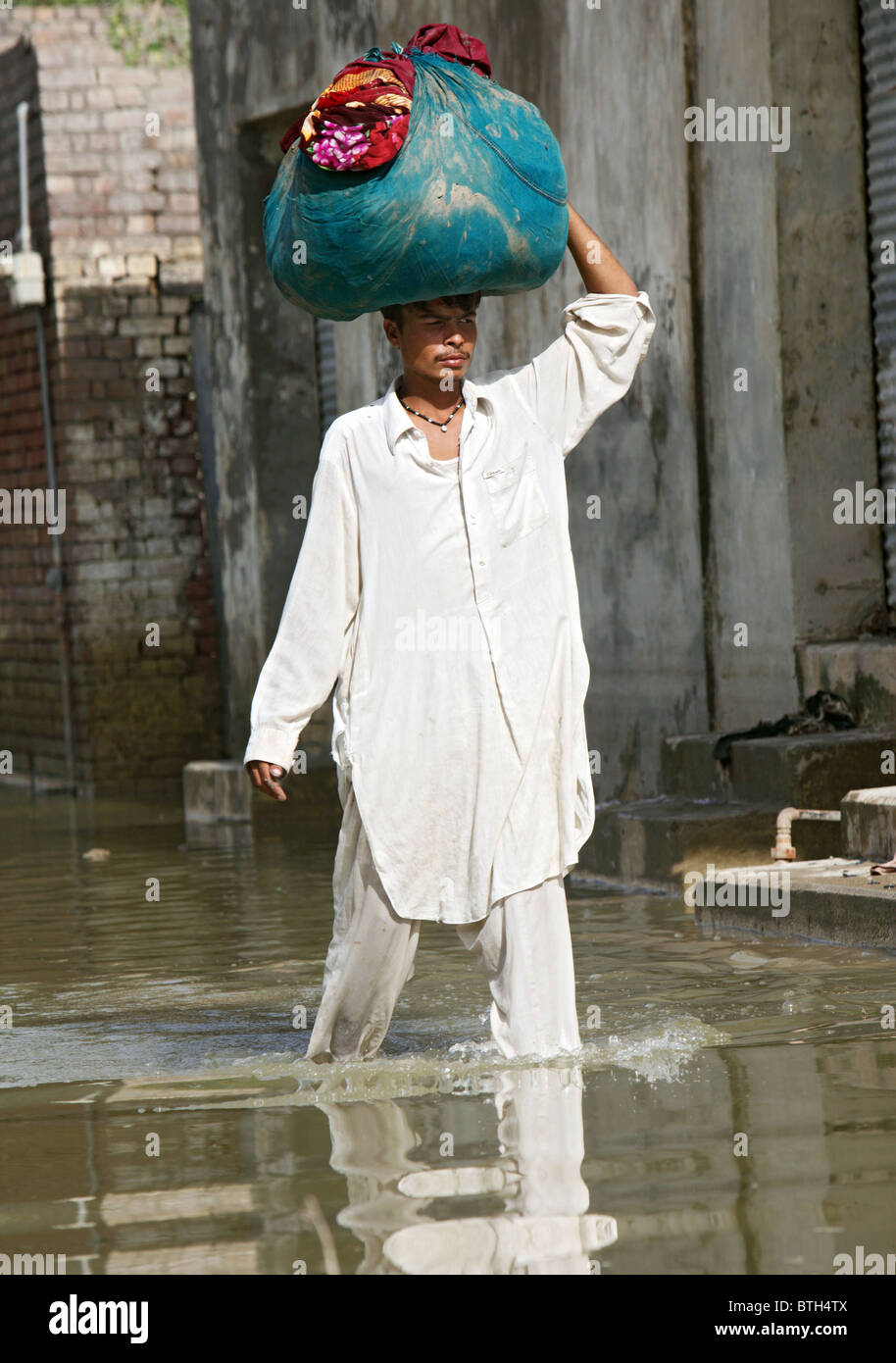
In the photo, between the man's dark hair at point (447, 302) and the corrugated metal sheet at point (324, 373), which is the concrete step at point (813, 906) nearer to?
the man's dark hair at point (447, 302)

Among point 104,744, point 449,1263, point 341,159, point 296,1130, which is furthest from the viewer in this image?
point 104,744

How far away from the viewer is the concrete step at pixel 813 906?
6.48 meters

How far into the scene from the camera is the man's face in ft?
15.9

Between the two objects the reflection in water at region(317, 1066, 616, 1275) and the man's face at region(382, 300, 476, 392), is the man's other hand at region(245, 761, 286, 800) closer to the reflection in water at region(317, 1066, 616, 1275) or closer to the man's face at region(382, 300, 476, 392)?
the reflection in water at region(317, 1066, 616, 1275)

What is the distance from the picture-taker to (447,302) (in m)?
4.84

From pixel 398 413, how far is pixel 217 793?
26.3 ft

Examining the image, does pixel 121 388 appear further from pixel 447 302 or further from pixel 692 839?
pixel 447 302

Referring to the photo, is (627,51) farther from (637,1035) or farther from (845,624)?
(637,1035)

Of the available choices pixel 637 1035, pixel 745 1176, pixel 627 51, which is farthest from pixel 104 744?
pixel 745 1176

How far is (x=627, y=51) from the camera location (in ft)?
30.2

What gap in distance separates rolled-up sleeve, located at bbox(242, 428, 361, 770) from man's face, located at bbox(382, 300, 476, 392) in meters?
0.27

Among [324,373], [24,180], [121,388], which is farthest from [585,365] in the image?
[24,180]

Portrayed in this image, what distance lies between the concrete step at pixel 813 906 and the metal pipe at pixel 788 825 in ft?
0.17

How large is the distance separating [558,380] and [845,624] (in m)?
3.80
